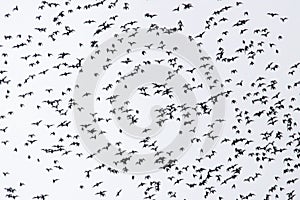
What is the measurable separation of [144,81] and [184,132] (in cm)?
719

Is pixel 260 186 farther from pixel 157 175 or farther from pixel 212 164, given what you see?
pixel 157 175

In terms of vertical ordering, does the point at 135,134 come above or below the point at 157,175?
below

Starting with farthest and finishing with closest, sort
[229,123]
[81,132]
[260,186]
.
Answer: [229,123], [260,186], [81,132]

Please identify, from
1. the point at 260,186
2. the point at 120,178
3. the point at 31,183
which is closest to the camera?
the point at 260,186

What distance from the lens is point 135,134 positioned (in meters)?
44.7

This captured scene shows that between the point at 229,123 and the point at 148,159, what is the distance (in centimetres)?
2442

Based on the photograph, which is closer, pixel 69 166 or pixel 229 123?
pixel 69 166

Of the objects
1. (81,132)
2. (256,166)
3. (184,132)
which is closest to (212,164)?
(256,166)

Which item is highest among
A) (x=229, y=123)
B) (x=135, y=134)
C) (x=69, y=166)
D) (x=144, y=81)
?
(x=229, y=123)

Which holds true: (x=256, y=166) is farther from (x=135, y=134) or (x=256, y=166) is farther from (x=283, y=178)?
(x=135, y=134)

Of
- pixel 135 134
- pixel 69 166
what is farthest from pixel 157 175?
pixel 135 134

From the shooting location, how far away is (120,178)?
2522 inches

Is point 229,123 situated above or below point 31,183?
above

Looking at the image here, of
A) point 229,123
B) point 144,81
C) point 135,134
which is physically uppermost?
point 229,123
